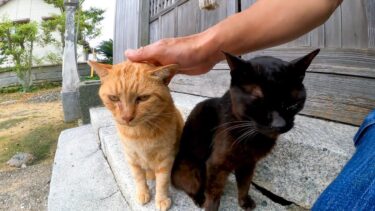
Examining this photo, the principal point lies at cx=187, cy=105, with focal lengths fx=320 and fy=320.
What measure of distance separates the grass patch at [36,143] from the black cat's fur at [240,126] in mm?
3877

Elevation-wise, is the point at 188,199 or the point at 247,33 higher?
the point at 247,33

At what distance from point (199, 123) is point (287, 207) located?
27.3 inches

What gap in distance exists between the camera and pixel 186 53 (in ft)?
4.86

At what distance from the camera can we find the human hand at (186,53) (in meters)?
1.42

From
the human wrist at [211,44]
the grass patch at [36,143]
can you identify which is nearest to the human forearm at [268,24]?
the human wrist at [211,44]

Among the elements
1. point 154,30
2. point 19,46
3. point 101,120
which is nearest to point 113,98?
point 101,120

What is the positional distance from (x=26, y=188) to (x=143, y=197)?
2.58 metres

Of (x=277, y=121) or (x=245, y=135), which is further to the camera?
(x=245, y=135)

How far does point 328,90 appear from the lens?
217 centimetres

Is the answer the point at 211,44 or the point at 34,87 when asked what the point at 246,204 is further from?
the point at 34,87

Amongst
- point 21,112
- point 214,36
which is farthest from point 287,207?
point 21,112

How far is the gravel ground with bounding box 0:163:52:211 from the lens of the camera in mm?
3370

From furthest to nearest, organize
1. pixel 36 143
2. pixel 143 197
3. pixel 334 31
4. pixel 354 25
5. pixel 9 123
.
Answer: pixel 9 123 < pixel 36 143 < pixel 334 31 < pixel 354 25 < pixel 143 197

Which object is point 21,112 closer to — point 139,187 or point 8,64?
point 8,64
